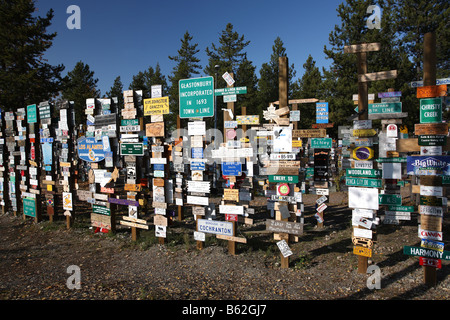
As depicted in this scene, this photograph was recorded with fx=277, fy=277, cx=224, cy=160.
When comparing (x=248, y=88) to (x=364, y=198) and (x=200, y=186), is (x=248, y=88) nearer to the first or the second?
(x=200, y=186)

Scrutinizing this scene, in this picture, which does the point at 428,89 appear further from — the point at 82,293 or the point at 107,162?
the point at 107,162

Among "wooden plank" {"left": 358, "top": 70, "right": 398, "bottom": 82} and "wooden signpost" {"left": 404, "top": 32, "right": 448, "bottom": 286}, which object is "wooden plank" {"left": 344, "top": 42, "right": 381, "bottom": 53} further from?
"wooden signpost" {"left": 404, "top": 32, "right": 448, "bottom": 286}

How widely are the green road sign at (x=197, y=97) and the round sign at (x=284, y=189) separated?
7.52ft

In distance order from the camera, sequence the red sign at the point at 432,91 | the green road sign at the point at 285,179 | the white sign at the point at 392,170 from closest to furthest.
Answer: the red sign at the point at 432,91 → the green road sign at the point at 285,179 → the white sign at the point at 392,170

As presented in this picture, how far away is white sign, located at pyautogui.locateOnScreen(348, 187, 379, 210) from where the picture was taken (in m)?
5.49

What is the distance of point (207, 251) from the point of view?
6.96m

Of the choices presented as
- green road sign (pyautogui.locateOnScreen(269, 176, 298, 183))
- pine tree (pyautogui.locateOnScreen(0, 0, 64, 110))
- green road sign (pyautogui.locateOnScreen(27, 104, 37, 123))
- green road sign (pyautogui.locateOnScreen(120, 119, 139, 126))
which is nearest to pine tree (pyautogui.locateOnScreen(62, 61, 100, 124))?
pine tree (pyautogui.locateOnScreen(0, 0, 64, 110))

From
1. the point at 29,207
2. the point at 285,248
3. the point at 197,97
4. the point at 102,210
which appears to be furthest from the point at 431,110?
the point at 29,207

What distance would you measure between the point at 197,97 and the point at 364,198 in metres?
4.30

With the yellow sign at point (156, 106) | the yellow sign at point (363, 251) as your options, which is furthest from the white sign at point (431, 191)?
the yellow sign at point (156, 106)

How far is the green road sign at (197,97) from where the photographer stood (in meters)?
6.53

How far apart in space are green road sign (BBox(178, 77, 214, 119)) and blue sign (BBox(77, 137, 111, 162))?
9.58 ft

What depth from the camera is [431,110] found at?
498 centimetres

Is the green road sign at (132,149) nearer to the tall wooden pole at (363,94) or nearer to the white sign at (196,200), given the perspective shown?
the white sign at (196,200)
